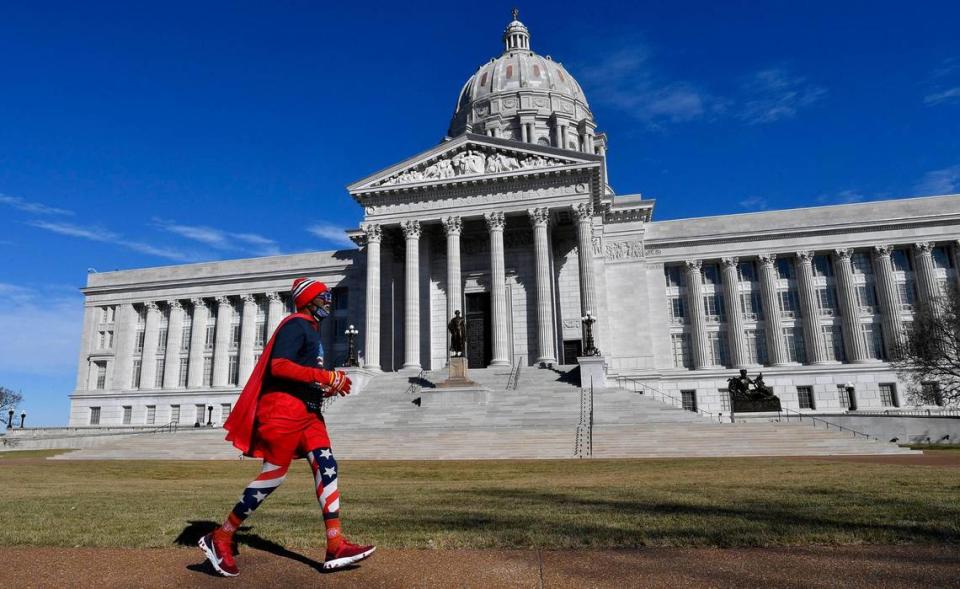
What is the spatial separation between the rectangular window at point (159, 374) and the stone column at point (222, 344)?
5900 millimetres

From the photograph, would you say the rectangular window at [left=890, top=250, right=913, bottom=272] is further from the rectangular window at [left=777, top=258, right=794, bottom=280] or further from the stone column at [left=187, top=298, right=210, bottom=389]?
the stone column at [left=187, top=298, right=210, bottom=389]

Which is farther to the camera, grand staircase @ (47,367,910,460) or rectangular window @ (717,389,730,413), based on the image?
rectangular window @ (717,389,730,413)

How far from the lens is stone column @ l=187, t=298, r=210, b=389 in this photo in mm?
56594

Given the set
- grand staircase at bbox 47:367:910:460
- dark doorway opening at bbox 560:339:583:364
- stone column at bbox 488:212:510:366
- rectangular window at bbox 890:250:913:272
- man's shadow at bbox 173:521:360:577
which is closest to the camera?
man's shadow at bbox 173:521:360:577

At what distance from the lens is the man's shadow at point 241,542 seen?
5090mm

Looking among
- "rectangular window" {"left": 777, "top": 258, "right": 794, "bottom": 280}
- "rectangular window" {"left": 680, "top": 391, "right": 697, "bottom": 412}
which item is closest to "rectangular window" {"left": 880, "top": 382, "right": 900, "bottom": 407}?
"rectangular window" {"left": 777, "top": 258, "right": 794, "bottom": 280}

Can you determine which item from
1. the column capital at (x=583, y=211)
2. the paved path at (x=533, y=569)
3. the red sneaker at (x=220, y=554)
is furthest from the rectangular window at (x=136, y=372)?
the red sneaker at (x=220, y=554)

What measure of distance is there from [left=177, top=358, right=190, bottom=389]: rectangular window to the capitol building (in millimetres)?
220

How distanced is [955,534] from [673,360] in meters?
45.2

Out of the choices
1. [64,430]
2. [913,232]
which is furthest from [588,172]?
[64,430]

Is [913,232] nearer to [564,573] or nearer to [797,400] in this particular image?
[797,400]

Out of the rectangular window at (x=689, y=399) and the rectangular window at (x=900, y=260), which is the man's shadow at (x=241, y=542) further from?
the rectangular window at (x=900, y=260)

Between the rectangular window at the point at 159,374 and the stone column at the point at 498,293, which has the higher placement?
the stone column at the point at 498,293

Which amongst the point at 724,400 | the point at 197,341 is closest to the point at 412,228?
the point at 724,400
